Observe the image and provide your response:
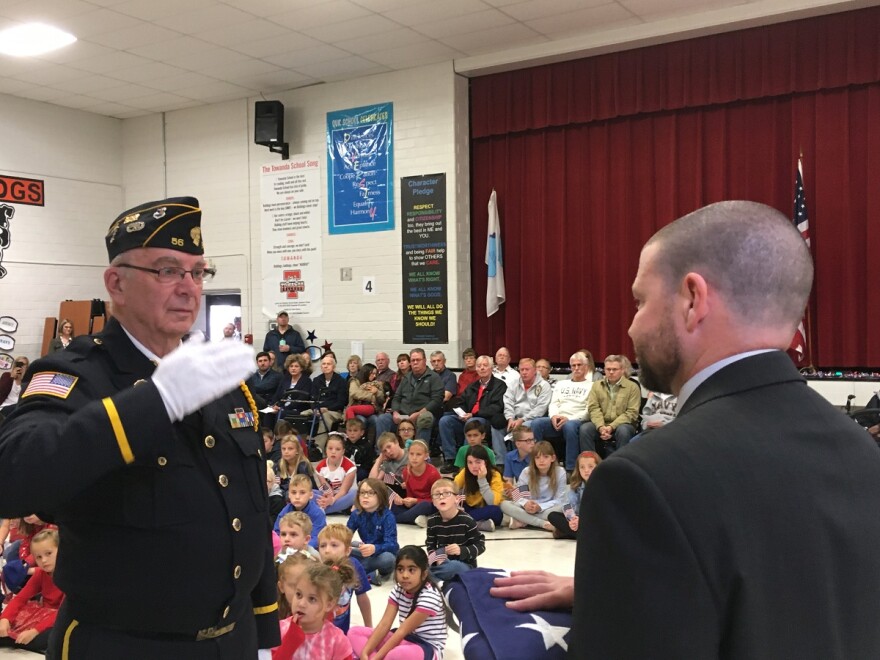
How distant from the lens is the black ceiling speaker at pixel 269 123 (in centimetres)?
1041

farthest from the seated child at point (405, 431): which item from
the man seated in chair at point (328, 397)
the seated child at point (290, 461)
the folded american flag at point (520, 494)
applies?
the folded american flag at point (520, 494)

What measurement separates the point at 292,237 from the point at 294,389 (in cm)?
241

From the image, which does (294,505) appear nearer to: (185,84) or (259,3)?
(259,3)

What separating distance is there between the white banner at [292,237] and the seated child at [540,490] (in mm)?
4878

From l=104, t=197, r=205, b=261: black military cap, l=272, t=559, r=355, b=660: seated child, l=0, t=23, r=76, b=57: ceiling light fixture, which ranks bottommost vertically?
l=272, t=559, r=355, b=660: seated child

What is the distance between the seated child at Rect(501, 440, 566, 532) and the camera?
6477 millimetres

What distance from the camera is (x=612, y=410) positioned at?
24.8ft

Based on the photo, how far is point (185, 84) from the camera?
34.7ft

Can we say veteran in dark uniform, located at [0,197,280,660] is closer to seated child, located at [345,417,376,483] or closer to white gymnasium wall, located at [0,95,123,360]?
seated child, located at [345,417,376,483]

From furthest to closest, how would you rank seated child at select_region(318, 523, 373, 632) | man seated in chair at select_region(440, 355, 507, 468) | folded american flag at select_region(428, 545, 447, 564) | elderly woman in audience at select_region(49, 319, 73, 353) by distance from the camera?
elderly woman in audience at select_region(49, 319, 73, 353) < man seated in chair at select_region(440, 355, 507, 468) < folded american flag at select_region(428, 545, 447, 564) < seated child at select_region(318, 523, 373, 632)

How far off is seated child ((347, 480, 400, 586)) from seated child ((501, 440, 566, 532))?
157 centimetres

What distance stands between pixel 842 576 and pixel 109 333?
1.47 metres

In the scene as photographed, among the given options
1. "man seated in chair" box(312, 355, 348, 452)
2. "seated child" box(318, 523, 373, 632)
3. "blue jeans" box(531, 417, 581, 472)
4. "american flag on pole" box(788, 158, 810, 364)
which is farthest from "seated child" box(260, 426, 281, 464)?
"american flag on pole" box(788, 158, 810, 364)

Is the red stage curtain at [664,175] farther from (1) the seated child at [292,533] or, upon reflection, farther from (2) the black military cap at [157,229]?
(2) the black military cap at [157,229]
